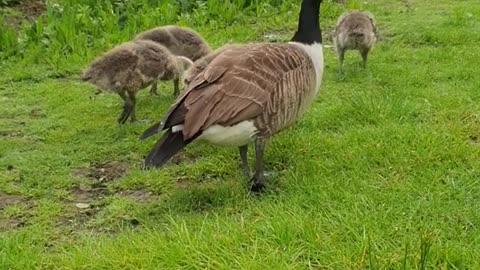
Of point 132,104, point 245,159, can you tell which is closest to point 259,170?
point 245,159

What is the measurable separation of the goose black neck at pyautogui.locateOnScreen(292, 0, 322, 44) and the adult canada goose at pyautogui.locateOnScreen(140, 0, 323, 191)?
0.86ft

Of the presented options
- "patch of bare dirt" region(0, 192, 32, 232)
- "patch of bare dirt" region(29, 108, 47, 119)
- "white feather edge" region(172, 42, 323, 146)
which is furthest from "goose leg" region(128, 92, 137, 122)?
"white feather edge" region(172, 42, 323, 146)

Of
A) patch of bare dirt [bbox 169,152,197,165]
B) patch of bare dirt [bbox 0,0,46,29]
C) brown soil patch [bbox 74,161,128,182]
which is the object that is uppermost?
patch of bare dirt [bbox 0,0,46,29]

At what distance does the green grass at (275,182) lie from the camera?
3.76 metres

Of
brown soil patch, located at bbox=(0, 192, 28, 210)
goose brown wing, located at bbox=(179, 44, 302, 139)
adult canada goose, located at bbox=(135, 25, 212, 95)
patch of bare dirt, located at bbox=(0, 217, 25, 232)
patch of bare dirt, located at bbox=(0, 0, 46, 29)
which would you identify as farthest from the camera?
patch of bare dirt, located at bbox=(0, 0, 46, 29)

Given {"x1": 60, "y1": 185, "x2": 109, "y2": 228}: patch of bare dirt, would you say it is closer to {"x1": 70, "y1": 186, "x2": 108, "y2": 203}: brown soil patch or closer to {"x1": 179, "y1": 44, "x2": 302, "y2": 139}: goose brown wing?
{"x1": 70, "y1": 186, "x2": 108, "y2": 203}: brown soil patch

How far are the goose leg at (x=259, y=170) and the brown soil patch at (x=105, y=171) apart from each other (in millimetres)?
1206

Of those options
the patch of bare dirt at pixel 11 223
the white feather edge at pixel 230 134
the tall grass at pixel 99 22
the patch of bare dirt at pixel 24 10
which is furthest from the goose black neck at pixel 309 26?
the patch of bare dirt at pixel 24 10

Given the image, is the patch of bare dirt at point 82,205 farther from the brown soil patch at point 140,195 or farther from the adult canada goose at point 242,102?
the adult canada goose at point 242,102

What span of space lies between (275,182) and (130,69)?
6.48 ft

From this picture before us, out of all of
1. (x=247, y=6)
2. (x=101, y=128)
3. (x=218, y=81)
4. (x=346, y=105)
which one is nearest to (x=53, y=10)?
(x=247, y=6)

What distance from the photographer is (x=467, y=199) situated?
173 inches

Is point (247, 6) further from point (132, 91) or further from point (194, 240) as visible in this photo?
Result: point (194, 240)

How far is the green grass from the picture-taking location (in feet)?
12.3
